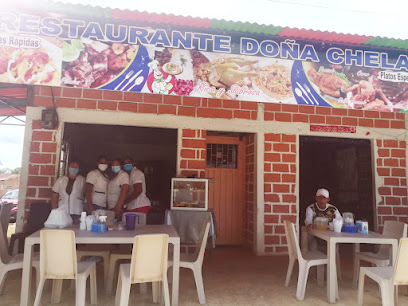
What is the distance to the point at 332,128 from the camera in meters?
7.06

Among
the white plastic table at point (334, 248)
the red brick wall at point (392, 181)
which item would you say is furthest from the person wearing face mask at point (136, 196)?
Answer: the red brick wall at point (392, 181)

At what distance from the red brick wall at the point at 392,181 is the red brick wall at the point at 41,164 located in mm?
6317

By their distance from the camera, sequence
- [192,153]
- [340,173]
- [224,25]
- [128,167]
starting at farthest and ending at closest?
[340,173]
[192,153]
[128,167]
[224,25]

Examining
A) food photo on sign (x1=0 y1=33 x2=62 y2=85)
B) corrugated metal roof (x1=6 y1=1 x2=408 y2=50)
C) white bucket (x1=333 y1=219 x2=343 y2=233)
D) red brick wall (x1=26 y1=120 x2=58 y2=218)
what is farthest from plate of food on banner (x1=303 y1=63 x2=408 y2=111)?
red brick wall (x1=26 y1=120 x2=58 y2=218)

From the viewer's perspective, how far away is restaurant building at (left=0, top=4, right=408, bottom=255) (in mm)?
3908

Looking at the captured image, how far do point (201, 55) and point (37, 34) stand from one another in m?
1.85

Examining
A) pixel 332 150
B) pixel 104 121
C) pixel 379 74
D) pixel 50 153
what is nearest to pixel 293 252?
pixel 379 74

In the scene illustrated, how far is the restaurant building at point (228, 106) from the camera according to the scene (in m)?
3.91

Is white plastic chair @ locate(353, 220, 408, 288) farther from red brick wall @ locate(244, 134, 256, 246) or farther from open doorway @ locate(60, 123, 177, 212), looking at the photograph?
open doorway @ locate(60, 123, 177, 212)

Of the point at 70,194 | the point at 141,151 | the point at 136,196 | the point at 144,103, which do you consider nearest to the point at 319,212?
the point at 136,196

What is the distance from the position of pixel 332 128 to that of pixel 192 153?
2945mm

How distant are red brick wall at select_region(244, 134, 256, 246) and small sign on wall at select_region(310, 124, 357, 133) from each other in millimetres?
1270

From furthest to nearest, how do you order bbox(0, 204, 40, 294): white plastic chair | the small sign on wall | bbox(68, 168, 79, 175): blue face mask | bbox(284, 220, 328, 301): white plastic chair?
the small sign on wall, bbox(68, 168, 79, 175): blue face mask, bbox(284, 220, 328, 301): white plastic chair, bbox(0, 204, 40, 294): white plastic chair

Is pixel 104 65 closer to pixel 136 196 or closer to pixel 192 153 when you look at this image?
pixel 136 196
